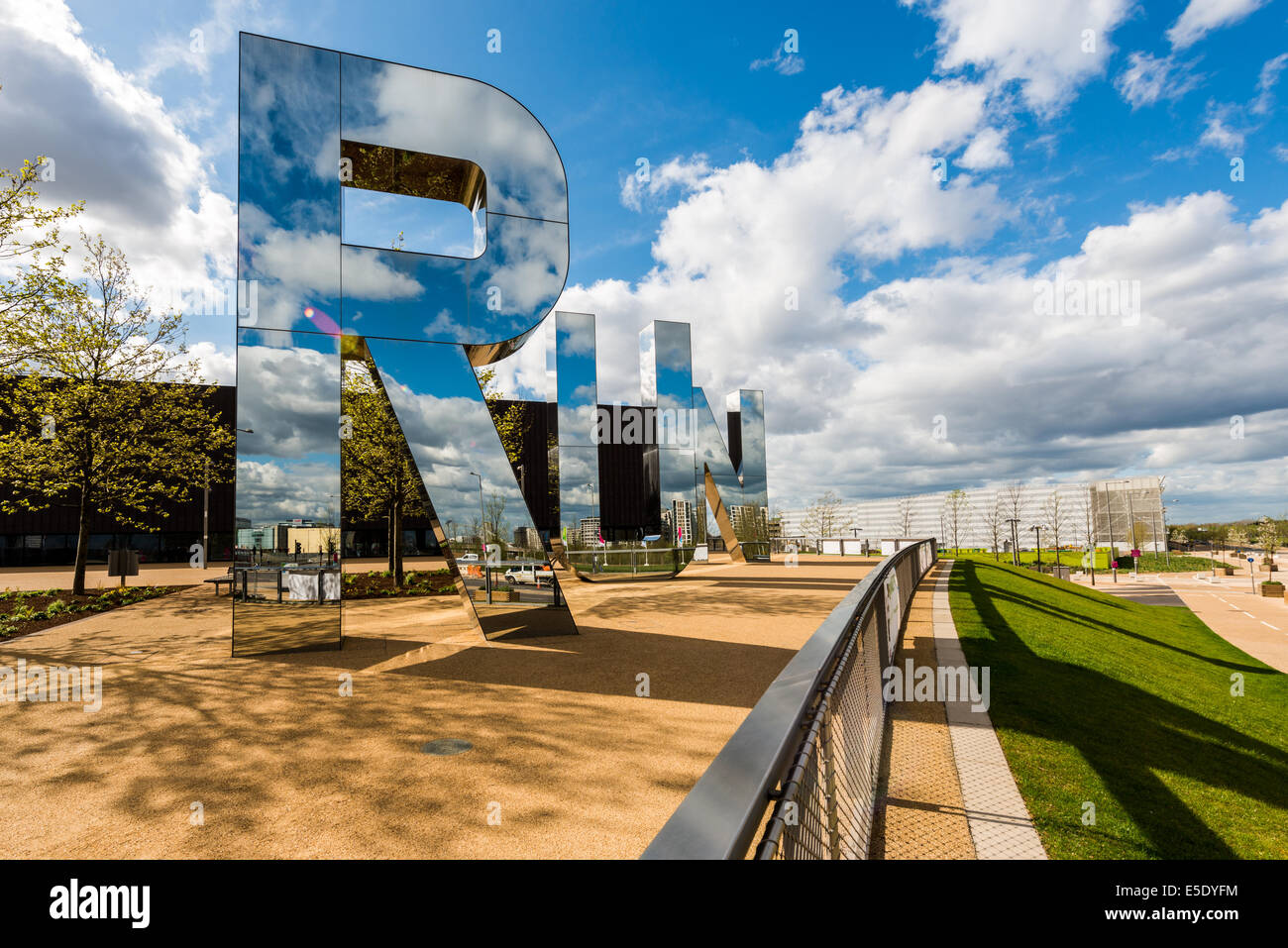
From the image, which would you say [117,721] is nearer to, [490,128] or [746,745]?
[746,745]

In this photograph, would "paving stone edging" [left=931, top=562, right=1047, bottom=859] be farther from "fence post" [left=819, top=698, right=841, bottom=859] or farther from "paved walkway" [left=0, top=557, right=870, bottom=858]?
"paved walkway" [left=0, top=557, right=870, bottom=858]

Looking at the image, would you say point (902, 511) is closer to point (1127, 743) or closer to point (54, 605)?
point (1127, 743)

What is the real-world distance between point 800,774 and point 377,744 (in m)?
4.77

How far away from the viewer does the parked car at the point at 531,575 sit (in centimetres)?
1056

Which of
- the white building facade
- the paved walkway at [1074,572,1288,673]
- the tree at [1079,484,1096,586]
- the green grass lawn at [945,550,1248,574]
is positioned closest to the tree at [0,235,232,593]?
the paved walkway at [1074,572,1288,673]

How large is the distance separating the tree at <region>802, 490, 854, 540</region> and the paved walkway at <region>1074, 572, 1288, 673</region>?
67.1 feet

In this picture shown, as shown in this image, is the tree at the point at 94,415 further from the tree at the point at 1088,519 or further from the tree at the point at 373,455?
the tree at the point at 1088,519

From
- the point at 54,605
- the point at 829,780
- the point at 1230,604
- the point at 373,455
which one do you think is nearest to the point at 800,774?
the point at 829,780

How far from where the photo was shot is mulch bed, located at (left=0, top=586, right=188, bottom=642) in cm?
1250

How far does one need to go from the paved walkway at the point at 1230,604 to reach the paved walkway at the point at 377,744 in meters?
20.8

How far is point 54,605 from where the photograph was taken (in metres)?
14.2

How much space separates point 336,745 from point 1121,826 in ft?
19.1

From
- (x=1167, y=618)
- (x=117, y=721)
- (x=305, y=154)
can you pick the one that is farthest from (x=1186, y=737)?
(x=1167, y=618)

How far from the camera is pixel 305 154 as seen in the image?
9.55 meters
